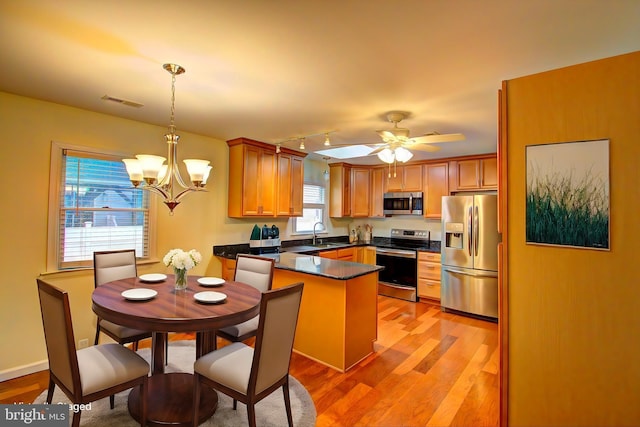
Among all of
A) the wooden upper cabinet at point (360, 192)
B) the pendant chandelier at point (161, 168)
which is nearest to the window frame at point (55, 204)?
the pendant chandelier at point (161, 168)

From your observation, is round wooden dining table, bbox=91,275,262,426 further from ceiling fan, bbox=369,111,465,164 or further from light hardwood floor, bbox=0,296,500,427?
ceiling fan, bbox=369,111,465,164

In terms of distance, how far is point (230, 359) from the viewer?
196 cm

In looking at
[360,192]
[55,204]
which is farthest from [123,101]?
[360,192]

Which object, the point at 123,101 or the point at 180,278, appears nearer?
the point at 180,278

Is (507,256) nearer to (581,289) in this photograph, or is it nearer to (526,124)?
(581,289)

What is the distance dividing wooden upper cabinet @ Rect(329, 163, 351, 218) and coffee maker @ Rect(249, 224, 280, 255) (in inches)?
63.0

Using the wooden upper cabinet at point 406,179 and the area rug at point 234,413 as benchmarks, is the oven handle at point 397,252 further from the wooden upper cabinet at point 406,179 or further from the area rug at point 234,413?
the area rug at point 234,413

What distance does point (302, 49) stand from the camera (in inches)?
71.8

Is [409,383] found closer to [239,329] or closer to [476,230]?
[239,329]

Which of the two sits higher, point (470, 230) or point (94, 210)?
point (94, 210)

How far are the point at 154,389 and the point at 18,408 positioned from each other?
0.88 meters

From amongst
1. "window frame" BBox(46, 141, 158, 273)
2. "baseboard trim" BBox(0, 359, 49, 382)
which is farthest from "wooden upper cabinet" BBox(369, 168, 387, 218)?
"baseboard trim" BBox(0, 359, 49, 382)

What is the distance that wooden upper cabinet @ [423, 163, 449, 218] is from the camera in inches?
205

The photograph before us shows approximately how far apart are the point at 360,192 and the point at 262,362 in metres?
4.63
